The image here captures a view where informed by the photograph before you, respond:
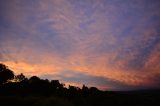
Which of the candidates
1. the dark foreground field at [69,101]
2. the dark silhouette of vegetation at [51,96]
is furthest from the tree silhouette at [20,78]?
the dark foreground field at [69,101]

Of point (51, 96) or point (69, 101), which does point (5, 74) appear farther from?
point (51, 96)

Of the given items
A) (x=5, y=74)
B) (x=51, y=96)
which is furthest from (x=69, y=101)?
(x=5, y=74)

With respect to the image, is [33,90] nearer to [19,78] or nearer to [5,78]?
[5,78]

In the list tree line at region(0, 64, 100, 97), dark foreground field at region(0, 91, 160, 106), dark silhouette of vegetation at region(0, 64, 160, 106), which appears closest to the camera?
dark foreground field at region(0, 91, 160, 106)

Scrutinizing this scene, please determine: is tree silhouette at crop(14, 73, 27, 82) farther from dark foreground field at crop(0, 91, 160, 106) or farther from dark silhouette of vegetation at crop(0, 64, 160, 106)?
dark foreground field at crop(0, 91, 160, 106)

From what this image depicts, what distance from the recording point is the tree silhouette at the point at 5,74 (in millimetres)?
62812

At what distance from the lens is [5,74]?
64.1m

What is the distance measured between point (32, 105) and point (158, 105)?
3068 cm

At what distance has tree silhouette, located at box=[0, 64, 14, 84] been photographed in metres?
62.8

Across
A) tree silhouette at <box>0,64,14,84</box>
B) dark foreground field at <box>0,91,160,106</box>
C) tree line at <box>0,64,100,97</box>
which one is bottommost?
dark foreground field at <box>0,91,160,106</box>

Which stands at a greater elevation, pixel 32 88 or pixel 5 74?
pixel 5 74

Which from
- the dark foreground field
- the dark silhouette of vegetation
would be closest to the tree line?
the dark silhouette of vegetation

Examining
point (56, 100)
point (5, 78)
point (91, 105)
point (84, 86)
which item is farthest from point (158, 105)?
point (5, 78)

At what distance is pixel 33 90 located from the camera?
175 feet
